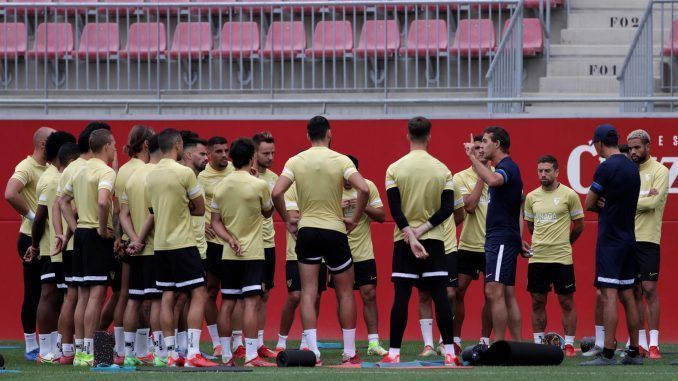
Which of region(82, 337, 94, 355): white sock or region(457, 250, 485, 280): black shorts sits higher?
region(457, 250, 485, 280): black shorts

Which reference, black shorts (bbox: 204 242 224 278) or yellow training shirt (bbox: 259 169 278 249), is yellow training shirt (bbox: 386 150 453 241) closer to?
yellow training shirt (bbox: 259 169 278 249)

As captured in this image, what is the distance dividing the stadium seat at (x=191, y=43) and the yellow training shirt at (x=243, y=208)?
215 inches

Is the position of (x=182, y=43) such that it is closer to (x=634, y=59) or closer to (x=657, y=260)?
(x=634, y=59)

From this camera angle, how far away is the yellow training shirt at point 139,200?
11.2 meters

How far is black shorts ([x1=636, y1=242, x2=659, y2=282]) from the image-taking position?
42.1 ft

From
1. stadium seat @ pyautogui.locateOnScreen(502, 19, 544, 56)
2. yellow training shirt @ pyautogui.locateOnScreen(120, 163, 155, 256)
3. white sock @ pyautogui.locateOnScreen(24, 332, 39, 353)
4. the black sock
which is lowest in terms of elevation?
white sock @ pyautogui.locateOnScreen(24, 332, 39, 353)

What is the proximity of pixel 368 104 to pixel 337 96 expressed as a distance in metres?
0.65

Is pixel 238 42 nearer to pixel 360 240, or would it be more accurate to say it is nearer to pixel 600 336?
pixel 360 240

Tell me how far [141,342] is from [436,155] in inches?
197

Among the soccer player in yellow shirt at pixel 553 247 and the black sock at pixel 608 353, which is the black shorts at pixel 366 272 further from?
the black sock at pixel 608 353

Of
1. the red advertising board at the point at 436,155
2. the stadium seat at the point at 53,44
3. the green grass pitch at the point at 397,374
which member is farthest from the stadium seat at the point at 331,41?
the green grass pitch at the point at 397,374

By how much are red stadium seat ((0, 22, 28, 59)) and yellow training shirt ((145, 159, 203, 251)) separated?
6.07m

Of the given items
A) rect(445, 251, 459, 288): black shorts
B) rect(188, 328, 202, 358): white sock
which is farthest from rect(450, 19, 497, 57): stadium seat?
rect(188, 328, 202, 358): white sock

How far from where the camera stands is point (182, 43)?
16.7m
